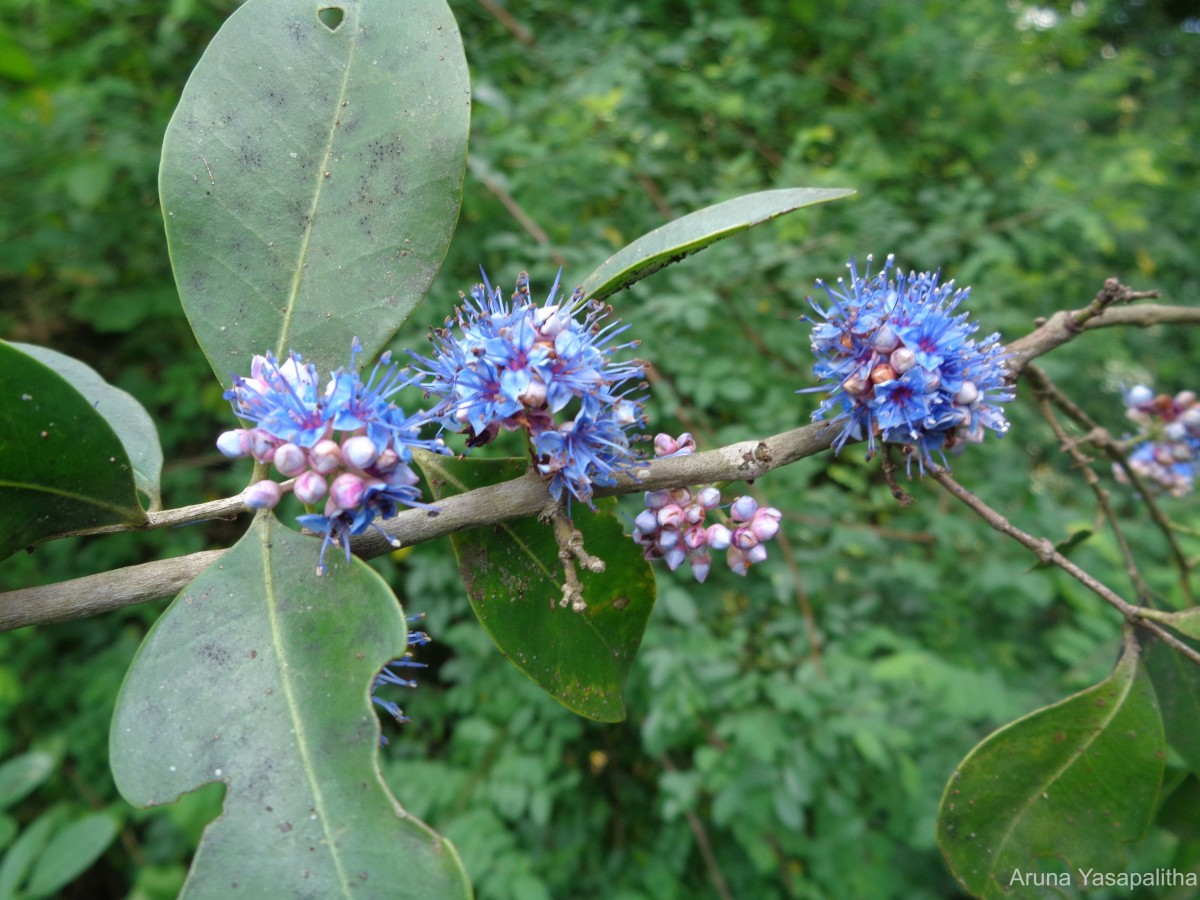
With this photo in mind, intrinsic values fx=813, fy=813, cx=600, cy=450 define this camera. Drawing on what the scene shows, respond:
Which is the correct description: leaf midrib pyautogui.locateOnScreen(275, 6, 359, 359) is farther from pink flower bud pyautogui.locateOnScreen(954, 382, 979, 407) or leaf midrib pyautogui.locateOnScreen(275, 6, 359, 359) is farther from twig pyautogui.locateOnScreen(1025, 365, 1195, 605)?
twig pyautogui.locateOnScreen(1025, 365, 1195, 605)

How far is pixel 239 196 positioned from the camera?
114 cm

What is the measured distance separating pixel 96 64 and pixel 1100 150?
530cm

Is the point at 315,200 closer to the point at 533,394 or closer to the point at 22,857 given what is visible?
the point at 533,394

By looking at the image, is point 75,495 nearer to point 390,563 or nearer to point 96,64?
point 390,563

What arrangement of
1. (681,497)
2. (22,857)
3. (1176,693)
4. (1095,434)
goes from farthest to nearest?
(22,857) < (1095,434) < (1176,693) < (681,497)

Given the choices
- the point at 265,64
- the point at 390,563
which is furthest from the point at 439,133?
the point at 390,563

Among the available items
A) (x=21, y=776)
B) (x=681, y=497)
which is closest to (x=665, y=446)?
(x=681, y=497)

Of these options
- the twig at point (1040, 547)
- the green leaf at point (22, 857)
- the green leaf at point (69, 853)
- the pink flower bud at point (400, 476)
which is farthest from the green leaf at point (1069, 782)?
the green leaf at point (22, 857)

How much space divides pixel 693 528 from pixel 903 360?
14.5 inches

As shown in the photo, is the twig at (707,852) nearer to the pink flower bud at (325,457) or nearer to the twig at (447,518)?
the twig at (447,518)

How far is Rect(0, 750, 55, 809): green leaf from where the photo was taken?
2486 mm

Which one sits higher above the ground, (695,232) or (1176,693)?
(695,232)

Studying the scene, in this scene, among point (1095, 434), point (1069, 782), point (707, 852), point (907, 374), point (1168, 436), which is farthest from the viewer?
point (707, 852)

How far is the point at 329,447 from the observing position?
941 millimetres
